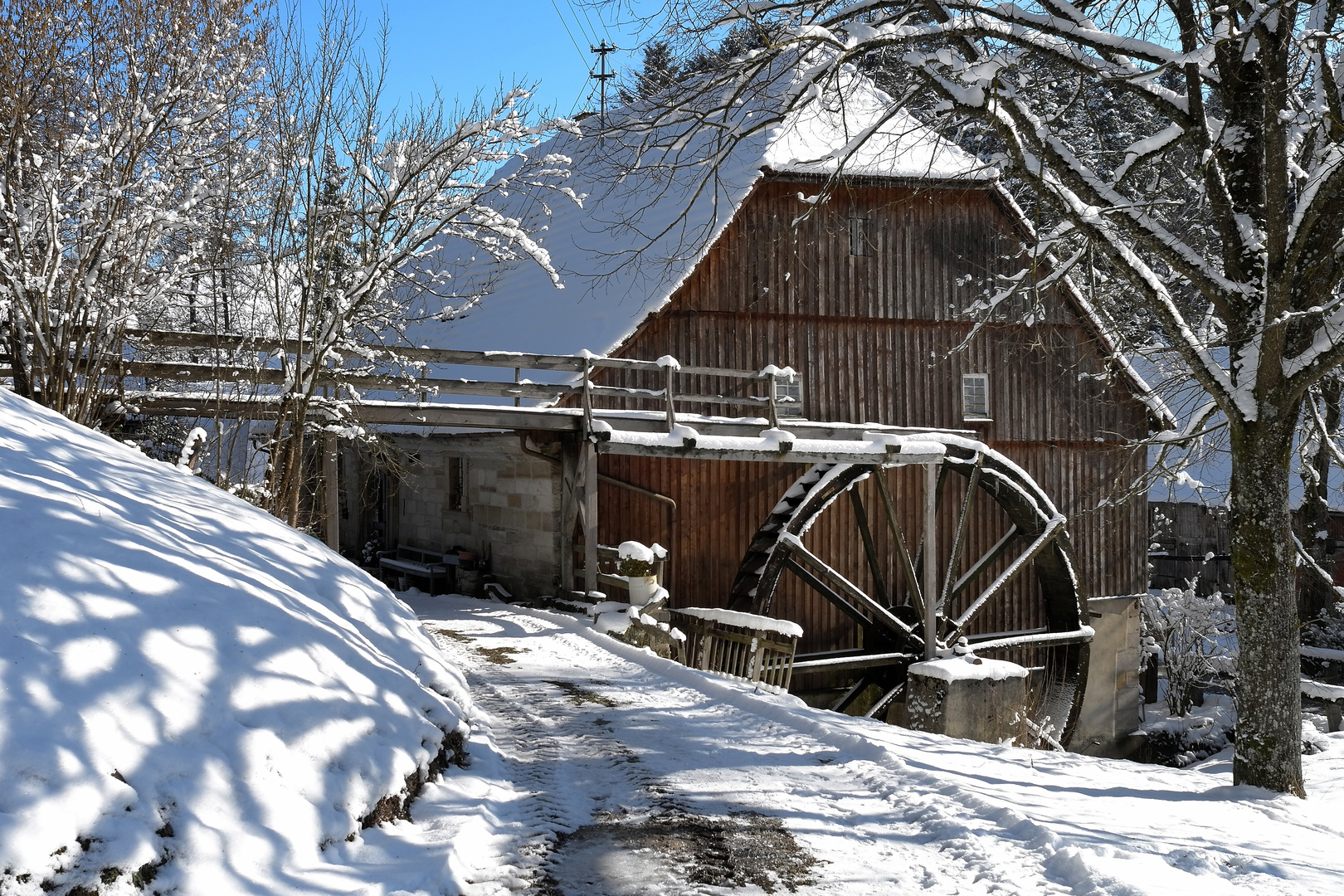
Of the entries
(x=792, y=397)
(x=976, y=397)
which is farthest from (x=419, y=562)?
(x=976, y=397)

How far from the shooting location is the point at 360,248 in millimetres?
8961

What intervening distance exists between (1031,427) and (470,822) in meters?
13.7

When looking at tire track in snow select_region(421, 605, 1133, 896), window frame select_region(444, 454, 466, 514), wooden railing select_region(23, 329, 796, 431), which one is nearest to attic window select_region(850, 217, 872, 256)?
wooden railing select_region(23, 329, 796, 431)

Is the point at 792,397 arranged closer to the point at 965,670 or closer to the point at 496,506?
the point at 496,506

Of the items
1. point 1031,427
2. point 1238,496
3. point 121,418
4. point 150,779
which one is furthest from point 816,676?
point 150,779

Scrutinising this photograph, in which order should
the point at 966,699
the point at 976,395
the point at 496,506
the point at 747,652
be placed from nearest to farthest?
the point at 747,652
the point at 966,699
the point at 496,506
the point at 976,395

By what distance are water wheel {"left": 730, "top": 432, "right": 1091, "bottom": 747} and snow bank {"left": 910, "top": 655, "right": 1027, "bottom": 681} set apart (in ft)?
3.45

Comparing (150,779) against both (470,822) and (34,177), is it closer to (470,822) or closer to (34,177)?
(470,822)

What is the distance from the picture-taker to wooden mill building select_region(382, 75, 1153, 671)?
13.1m

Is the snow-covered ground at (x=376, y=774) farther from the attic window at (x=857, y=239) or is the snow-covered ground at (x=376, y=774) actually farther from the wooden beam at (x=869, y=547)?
the attic window at (x=857, y=239)

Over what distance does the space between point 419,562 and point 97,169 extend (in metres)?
8.38

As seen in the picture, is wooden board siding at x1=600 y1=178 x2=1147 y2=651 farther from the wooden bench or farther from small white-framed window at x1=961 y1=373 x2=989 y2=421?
the wooden bench

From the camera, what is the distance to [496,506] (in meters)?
13.4

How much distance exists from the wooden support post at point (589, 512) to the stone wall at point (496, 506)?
3.71 ft
